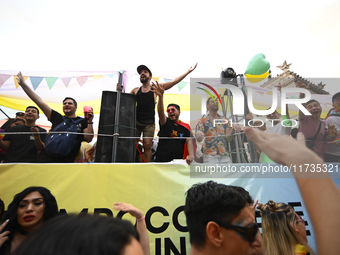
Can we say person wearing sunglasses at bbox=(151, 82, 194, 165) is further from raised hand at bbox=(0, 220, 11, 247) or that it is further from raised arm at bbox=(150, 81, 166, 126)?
raised hand at bbox=(0, 220, 11, 247)

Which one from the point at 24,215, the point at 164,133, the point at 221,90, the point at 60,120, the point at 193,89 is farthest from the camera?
the point at 193,89

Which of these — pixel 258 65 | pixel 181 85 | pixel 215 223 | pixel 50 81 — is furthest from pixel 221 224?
pixel 50 81

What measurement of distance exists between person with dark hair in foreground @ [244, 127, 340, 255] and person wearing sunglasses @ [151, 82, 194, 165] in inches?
107

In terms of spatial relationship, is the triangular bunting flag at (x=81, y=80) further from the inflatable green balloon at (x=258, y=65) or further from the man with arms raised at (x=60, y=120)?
the inflatable green balloon at (x=258, y=65)

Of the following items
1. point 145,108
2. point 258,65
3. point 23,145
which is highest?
point 258,65

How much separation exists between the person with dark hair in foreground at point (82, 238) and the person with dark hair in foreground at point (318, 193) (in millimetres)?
562

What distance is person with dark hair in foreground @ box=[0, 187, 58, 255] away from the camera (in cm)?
215

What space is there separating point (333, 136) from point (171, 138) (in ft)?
7.68

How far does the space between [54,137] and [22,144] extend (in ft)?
2.39

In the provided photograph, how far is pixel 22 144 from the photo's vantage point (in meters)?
3.80

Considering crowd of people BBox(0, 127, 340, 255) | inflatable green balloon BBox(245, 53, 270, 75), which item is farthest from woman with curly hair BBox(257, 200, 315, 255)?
inflatable green balloon BBox(245, 53, 270, 75)

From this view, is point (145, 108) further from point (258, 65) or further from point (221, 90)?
point (258, 65)

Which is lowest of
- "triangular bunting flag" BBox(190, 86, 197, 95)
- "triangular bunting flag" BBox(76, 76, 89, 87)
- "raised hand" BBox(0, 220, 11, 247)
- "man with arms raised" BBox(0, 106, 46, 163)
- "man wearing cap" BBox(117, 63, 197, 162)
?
"raised hand" BBox(0, 220, 11, 247)

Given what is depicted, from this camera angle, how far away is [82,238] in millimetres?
589
